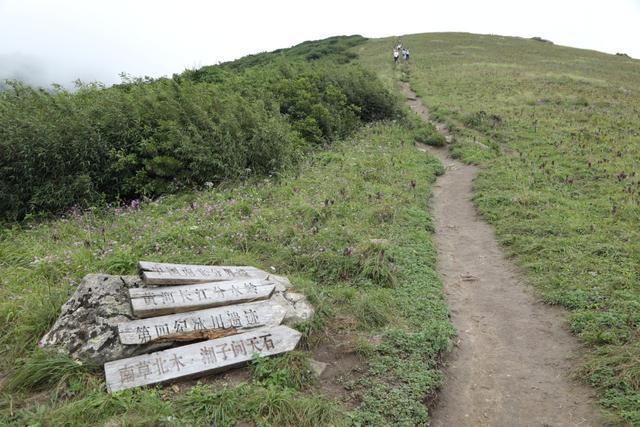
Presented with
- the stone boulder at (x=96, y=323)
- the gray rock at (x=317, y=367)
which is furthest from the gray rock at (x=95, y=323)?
the gray rock at (x=317, y=367)

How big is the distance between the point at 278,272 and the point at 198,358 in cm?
260

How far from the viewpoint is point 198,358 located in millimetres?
4902

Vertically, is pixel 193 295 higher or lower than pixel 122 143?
lower

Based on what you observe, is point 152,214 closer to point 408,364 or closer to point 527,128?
point 408,364

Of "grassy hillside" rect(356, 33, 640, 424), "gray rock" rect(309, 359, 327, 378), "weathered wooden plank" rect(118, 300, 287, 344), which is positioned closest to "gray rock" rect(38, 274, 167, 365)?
"weathered wooden plank" rect(118, 300, 287, 344)

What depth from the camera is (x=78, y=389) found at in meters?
4.46

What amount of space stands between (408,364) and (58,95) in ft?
35.6

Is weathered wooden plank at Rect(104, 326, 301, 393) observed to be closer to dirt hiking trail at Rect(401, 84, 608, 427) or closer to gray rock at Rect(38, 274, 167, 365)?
gray rock at Rect(38, 274, 167, 365)

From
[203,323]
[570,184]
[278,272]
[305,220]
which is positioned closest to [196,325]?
[203,323]

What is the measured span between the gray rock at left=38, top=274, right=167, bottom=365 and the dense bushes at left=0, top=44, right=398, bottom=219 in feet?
19.8

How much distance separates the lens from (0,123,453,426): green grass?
4.43 meters

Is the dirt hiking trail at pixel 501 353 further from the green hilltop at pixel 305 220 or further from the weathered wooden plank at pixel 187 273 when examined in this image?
the weathered wooden plank at pixel 187 273

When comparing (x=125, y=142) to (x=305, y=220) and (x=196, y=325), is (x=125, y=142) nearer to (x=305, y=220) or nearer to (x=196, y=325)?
(x=305, y=220)

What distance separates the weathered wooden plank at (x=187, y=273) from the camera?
559 cm
